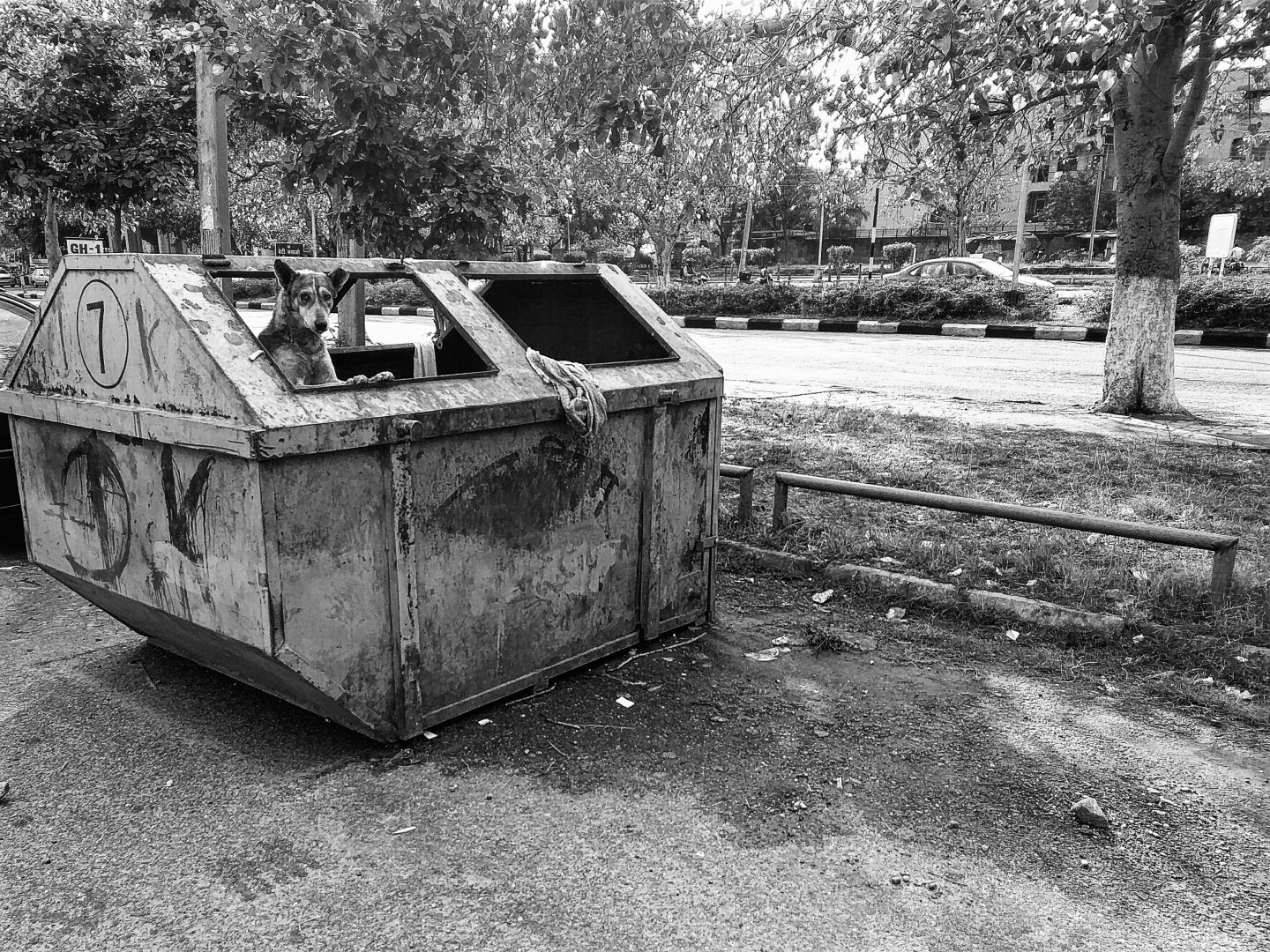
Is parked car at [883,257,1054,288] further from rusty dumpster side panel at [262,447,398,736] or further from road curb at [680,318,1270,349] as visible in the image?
rusty dumpster side panel at [262,447,398,736]

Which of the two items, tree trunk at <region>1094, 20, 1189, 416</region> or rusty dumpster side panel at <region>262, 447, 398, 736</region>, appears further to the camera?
tree trunk at <region>1094, 20, 1189, 416</region>

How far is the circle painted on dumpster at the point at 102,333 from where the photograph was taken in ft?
9.72

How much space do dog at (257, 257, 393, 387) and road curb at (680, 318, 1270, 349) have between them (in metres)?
12.3

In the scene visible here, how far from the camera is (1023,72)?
775 cm

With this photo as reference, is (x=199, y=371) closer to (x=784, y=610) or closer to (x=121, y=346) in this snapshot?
(x=121, y=346)

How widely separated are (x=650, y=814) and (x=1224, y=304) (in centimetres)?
1659

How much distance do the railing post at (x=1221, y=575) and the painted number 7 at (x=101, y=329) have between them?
13.2 feet

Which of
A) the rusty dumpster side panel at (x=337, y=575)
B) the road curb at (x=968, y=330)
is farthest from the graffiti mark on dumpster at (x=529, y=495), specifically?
the road curb at (x=968, y=330)

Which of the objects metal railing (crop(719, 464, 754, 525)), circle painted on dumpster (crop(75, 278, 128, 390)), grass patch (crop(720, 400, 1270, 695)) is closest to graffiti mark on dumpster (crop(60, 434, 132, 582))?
circle painted on dumpster (crop(75, 278, 128, 390))

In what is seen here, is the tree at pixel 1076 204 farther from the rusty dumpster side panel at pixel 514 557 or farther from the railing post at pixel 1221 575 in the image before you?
the rusty dumpster side panel at pixel 514 557

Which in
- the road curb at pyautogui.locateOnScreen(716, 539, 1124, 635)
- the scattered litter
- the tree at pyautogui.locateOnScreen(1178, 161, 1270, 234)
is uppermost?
the tree at pyautogui.locateOnScreen(1178, 161, 1270, 234)

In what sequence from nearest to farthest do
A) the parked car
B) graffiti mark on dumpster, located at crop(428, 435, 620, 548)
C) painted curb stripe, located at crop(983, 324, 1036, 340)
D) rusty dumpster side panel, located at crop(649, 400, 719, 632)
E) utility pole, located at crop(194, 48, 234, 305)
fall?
graffiti mark on dumpster, located at crop(428, 435, 620, 548) → rusty dumpster side panel, located at crop(649, 400, 719, 632) → utility pole, located at crop(194, 48, 234, 305) → painted curb stripe, located at crop(983, 324, 1036, 340) → the parked car

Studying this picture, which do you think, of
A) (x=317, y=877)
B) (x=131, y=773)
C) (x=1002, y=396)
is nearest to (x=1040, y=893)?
(x=317, y=877)

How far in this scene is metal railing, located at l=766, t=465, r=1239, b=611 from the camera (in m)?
3.87
